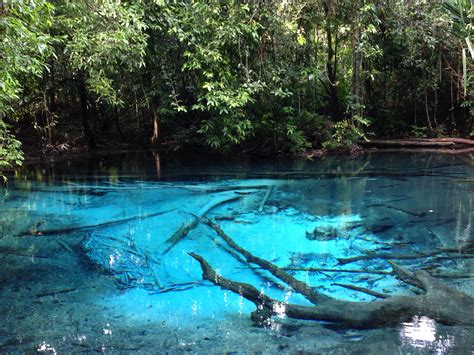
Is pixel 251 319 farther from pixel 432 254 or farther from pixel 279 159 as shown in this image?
pixel 279 159

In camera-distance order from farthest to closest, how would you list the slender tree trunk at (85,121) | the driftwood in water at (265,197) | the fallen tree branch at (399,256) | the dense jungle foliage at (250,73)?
the slender tree trunk at (85,121)
the dense jungle foliage at (250,73)
the driftwood in water at (265,197)
the fallen tree branch at (399,256)

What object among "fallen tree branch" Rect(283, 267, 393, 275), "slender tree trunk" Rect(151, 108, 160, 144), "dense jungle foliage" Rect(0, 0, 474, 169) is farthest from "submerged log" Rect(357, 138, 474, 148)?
"fallen tree branch" Rect(283, 267, 393, 275)

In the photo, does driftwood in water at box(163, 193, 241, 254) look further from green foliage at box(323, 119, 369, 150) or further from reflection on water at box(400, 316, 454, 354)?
green foliage at box(323, 119, 369, 150)

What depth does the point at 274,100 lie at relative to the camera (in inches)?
341

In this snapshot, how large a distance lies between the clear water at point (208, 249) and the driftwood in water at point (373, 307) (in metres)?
0.07

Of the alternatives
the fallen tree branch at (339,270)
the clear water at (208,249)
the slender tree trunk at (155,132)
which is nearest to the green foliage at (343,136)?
the clear water at (208,249)

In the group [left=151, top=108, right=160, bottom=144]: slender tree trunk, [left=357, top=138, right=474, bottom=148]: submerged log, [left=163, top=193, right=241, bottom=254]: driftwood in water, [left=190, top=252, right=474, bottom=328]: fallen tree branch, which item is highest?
[left=151, top=108, right=160, bottom=144]: slender tree trunk

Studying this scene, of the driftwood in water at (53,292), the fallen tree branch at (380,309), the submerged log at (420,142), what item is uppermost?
the submerged log at (420,142)

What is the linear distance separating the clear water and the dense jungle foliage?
1469 millimetres

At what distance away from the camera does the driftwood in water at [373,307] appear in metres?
2.47

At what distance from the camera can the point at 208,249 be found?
380 centimetres

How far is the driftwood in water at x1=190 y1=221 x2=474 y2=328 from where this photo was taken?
8.10ft

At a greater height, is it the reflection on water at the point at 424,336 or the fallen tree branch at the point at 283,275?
the fallen tree branch at the point at 283,275

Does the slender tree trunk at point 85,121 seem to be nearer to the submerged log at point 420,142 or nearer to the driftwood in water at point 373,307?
the submerged log at point 420,142
